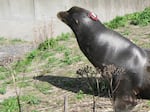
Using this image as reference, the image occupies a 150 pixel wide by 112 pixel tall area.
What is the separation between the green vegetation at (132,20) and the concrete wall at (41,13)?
349 millimetres

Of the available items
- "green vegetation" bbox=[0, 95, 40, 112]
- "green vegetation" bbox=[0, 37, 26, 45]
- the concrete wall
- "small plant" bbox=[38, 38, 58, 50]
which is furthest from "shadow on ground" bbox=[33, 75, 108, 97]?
"green vegetation" bbox=[0, 37, 26, 45]

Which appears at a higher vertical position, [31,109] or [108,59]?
[108,59]

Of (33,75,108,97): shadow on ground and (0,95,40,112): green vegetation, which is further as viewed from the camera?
(33,75,108,97): shadow on ground

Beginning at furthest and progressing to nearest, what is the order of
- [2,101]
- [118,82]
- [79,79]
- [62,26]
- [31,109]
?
[62,26]
[79,79]
[2,101]
[31,109]
[118,82]

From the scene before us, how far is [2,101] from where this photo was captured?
286 inches

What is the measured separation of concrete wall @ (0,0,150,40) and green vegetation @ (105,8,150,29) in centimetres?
35

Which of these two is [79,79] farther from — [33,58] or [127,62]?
[33,58]

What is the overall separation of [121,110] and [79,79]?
173 cm

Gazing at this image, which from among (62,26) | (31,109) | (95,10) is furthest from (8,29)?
(31,109)

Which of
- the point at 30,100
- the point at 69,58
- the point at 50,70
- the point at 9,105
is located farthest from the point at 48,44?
the point at 9,105

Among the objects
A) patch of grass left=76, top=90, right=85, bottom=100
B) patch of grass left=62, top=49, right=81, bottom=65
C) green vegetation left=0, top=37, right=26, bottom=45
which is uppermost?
green vegetation left=0, top=37, right=26, bottom=45

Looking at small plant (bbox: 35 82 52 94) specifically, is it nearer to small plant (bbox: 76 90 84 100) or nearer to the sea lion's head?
small plant (bbox: 76 90 84 100)

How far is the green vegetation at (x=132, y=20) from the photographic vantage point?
38.3 feet

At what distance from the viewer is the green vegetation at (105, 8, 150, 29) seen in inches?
460
